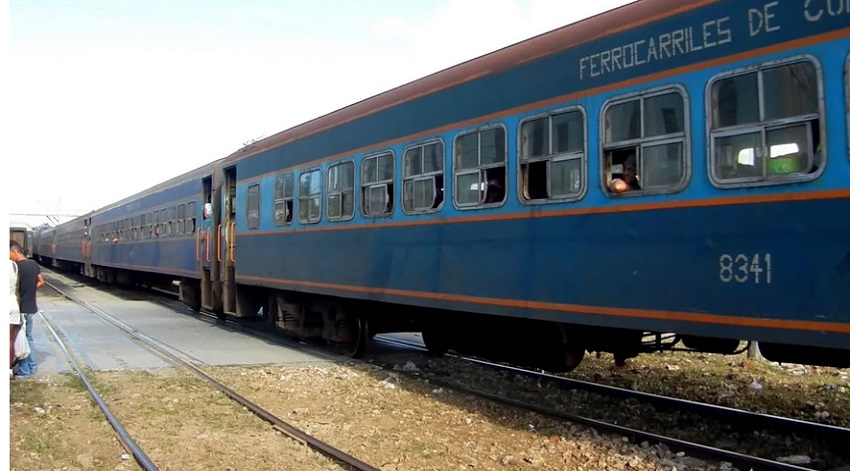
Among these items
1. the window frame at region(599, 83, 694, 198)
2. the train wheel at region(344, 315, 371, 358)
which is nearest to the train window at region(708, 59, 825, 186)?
the window frame at region(599, 83, 694, 198)

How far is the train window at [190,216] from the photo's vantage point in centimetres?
1639

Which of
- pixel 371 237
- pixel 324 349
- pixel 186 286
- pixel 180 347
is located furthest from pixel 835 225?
pixel 186 286

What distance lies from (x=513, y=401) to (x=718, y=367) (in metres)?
3.61

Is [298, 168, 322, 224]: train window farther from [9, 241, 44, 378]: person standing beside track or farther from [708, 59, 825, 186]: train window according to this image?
[708, 59, 825, 186]: train window

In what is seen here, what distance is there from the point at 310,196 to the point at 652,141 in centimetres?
628

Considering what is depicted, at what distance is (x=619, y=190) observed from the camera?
17.7 feet

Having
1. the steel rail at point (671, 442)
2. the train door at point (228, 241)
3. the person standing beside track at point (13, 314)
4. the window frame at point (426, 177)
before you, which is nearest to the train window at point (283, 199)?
the train door at point (228, 241)

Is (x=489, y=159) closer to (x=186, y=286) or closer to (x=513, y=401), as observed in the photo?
(x=513, y=401)

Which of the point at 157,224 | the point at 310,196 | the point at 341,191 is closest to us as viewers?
the point at 341,191

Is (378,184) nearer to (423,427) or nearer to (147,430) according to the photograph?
(423,427)

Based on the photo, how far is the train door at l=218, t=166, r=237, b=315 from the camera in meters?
13.8

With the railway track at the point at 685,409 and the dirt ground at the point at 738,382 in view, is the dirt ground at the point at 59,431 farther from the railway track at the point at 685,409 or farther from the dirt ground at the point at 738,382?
the dirt ground at the point at 738,382

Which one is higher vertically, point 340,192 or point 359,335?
point 340,192

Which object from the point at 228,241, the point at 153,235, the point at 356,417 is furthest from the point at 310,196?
the point at 153,235
